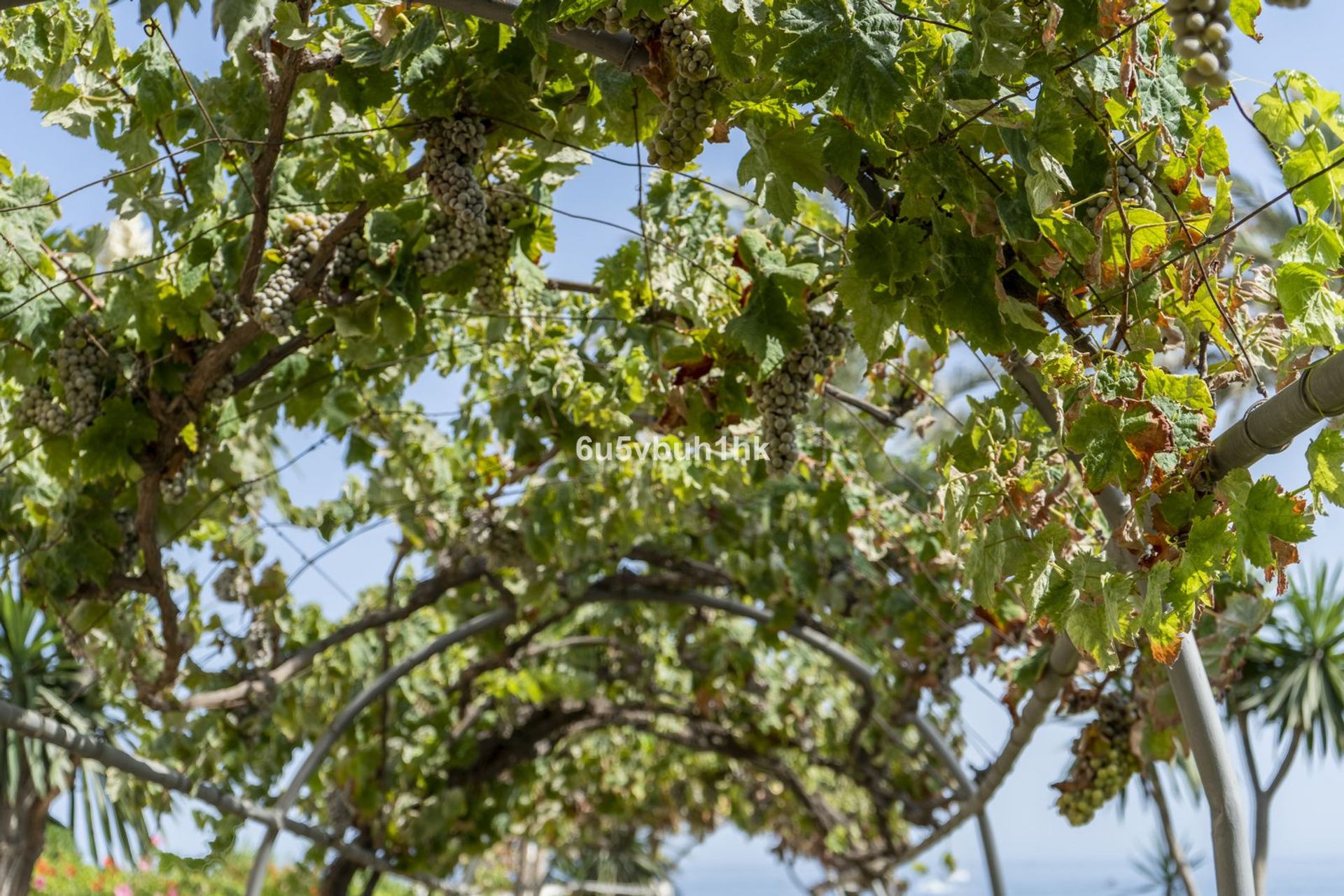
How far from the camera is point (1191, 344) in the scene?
4.59 ft

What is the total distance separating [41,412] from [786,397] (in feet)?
5.07

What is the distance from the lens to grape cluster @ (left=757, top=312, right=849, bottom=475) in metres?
1.85

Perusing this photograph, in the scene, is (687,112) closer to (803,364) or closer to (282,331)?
(803,364)

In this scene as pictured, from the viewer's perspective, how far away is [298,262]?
2047 millimetres

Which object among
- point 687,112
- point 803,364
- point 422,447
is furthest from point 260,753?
point 687,112

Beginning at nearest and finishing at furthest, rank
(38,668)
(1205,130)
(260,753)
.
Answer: (1205,130)
(260,753)
(38,668)

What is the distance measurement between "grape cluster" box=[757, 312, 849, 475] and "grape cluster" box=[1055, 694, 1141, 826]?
1.10 m

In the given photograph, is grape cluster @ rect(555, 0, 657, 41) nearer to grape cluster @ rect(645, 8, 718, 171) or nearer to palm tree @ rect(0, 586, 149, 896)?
grape cluster @ rect(645, 8, 718, 171)

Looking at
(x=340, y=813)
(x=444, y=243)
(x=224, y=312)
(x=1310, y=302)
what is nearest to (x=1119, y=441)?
(x=1310, y=302)

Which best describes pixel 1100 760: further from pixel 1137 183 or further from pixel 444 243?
pixel 444 243

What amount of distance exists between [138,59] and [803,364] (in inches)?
46.6

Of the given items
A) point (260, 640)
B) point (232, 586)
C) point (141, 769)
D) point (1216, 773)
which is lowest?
point (1216, 773)

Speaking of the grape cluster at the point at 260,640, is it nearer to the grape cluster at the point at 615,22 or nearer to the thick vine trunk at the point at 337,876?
the thick vine trunk at the point at 337,876

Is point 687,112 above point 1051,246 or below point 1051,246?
above
